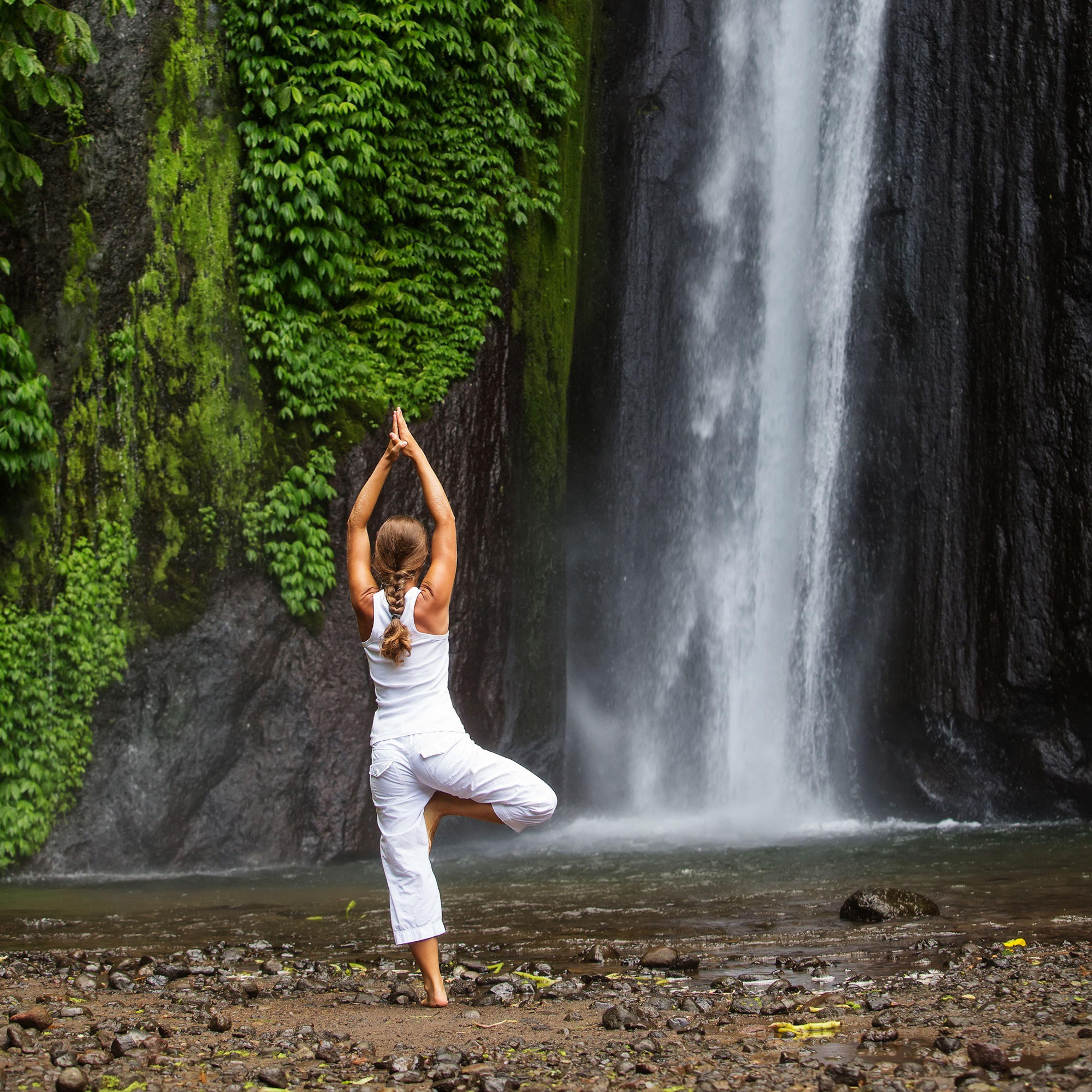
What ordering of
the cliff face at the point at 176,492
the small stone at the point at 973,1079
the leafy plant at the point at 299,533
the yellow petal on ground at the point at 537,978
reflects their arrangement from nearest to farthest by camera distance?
1. the small stone at the point at 973,1079
2. the yellow petal on ground at the point at 537,978
3. the cliff face at the point at 176,492
4. the leafy plant at the point at 299,533

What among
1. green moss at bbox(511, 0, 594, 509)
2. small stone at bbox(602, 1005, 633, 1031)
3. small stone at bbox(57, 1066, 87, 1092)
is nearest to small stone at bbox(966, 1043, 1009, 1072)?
small stone at bbox(602, 1005, 633, 1031)

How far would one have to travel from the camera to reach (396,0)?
9.74 metres

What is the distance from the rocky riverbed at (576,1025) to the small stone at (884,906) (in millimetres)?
702

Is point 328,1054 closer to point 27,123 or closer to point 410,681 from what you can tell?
point 410,681

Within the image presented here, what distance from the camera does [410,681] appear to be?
13.3 ft

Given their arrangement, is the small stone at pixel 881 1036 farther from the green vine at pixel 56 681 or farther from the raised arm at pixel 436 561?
the green vine at pixel 56 681

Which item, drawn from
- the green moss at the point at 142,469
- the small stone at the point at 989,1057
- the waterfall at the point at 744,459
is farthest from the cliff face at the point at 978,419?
the small stone at the point at 989,1057

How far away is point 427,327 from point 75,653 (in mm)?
3818

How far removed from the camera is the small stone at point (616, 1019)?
3.57 m

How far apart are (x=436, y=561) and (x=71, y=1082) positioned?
6.17ft

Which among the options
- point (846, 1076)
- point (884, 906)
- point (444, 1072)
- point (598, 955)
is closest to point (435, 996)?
point (444, 1072)

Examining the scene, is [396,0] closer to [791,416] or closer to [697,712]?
[791,416]

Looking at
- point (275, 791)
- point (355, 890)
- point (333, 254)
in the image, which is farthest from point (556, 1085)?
point (333, 254)

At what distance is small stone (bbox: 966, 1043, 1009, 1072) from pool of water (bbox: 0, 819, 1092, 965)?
5.32 ft
